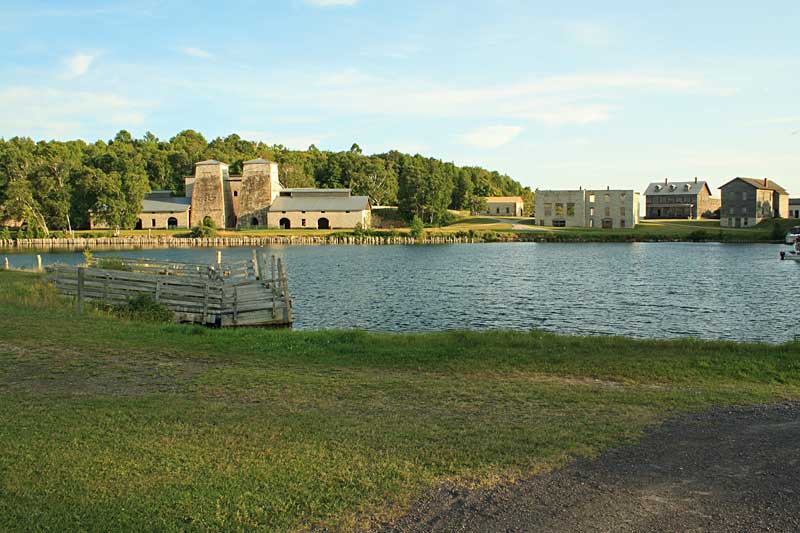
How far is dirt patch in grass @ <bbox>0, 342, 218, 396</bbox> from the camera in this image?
10570 millimetres

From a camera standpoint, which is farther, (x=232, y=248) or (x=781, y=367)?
(x=232, y=248)

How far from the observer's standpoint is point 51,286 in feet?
82.0

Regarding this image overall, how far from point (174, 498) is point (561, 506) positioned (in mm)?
3679

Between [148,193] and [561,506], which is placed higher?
[148,193]

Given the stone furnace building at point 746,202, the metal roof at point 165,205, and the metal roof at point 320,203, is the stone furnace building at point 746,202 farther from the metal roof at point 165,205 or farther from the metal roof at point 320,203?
the metal roof at point 165,205

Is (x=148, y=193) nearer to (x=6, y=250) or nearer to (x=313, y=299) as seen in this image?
Result: (x=6, y=250)

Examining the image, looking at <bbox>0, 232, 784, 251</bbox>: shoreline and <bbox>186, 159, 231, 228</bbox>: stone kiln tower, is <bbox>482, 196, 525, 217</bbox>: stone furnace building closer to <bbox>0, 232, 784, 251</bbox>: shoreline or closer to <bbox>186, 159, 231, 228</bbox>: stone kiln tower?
<bbox>0, 232, 784, 251</bbox>: shoreline

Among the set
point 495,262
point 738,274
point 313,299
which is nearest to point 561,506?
point 313,299

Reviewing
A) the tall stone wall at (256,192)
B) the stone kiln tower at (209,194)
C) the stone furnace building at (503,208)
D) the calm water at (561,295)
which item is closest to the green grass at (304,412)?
the calm water at (561,295)

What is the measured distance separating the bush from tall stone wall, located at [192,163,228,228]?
302 ft

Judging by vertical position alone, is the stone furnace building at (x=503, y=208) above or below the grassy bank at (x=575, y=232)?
above

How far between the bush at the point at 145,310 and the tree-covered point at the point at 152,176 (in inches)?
3202

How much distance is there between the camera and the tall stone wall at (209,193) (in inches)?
4382

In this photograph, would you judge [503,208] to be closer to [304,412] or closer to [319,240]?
[319,240]
